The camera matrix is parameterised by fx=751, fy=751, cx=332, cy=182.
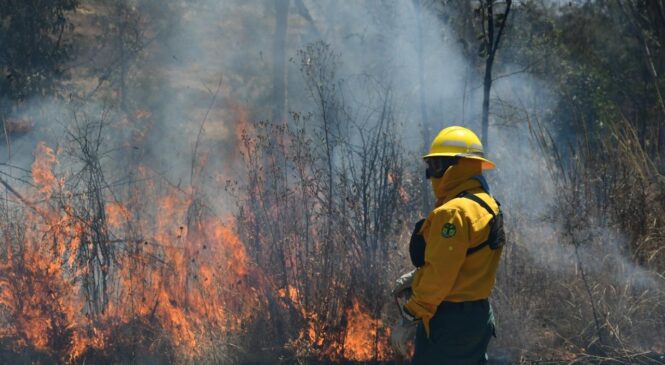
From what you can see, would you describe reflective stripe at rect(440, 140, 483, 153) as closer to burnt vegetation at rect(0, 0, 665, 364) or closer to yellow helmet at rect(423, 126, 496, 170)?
yellow helmet at rect(423, 126, 496, 170)

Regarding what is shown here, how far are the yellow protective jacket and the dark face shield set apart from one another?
31 millimetres

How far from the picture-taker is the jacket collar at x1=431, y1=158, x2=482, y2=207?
3.78 metres

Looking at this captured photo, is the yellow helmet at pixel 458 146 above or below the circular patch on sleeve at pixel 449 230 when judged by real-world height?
above

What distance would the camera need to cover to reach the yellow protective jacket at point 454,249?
11.5ft

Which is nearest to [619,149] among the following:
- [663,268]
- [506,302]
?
[663,268]

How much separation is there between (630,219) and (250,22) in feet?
48.4

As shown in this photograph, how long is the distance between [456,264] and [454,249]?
80mm

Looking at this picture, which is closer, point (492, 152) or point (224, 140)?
point (492, 152)

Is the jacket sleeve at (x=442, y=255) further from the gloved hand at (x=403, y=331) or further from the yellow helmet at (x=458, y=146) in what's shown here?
the yellow helmet at (x=458, y=146)

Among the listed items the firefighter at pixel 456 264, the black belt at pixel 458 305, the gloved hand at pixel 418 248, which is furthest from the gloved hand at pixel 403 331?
the gloved hand at pixel 418 248

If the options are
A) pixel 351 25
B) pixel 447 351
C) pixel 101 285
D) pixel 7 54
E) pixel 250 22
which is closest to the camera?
pixel 447 351

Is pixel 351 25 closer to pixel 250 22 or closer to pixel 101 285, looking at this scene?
pixel 250 22

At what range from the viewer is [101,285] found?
6.31 metres

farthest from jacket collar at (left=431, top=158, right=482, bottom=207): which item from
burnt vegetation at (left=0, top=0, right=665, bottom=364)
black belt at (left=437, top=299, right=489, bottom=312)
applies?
burnt vegetation at (left=0, top=0, right=665, bottom=364)
